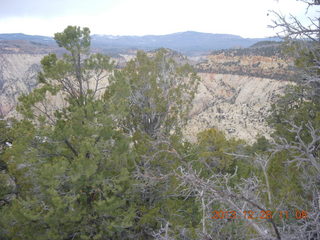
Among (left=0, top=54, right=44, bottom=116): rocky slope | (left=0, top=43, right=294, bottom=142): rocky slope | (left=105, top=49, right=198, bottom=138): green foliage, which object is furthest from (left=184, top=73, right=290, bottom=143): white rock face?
(left=0, top=54, right=44, bottom=116): rocky slope

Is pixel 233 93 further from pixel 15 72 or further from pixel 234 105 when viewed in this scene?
pixel 15 72

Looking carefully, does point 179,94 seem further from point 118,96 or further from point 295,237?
point 295,237

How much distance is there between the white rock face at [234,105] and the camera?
46.3 m

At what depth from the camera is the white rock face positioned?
46281 millimetres

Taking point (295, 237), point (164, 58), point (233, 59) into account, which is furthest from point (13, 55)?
point (295, 237)

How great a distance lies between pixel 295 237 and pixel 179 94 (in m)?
7.11

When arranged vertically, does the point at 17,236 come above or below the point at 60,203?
below

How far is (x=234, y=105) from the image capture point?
5903 cm

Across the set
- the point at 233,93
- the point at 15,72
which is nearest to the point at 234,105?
the point at 233,93

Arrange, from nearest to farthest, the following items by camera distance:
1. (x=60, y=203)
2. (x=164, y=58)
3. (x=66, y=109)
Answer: (x=60, y=203), (x=66, y=109), (x=164, y=58)

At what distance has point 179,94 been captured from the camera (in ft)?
31.4

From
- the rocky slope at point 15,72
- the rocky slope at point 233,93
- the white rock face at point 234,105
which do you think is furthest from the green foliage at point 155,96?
the rocky slope at point 15,72

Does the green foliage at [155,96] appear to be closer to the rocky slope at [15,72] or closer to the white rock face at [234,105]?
the white rock face at [234,105]

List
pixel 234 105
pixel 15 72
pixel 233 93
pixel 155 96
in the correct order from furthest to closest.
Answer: pixel 15 72, pixel 233 93, pixel 234 105, pixel 155 96
